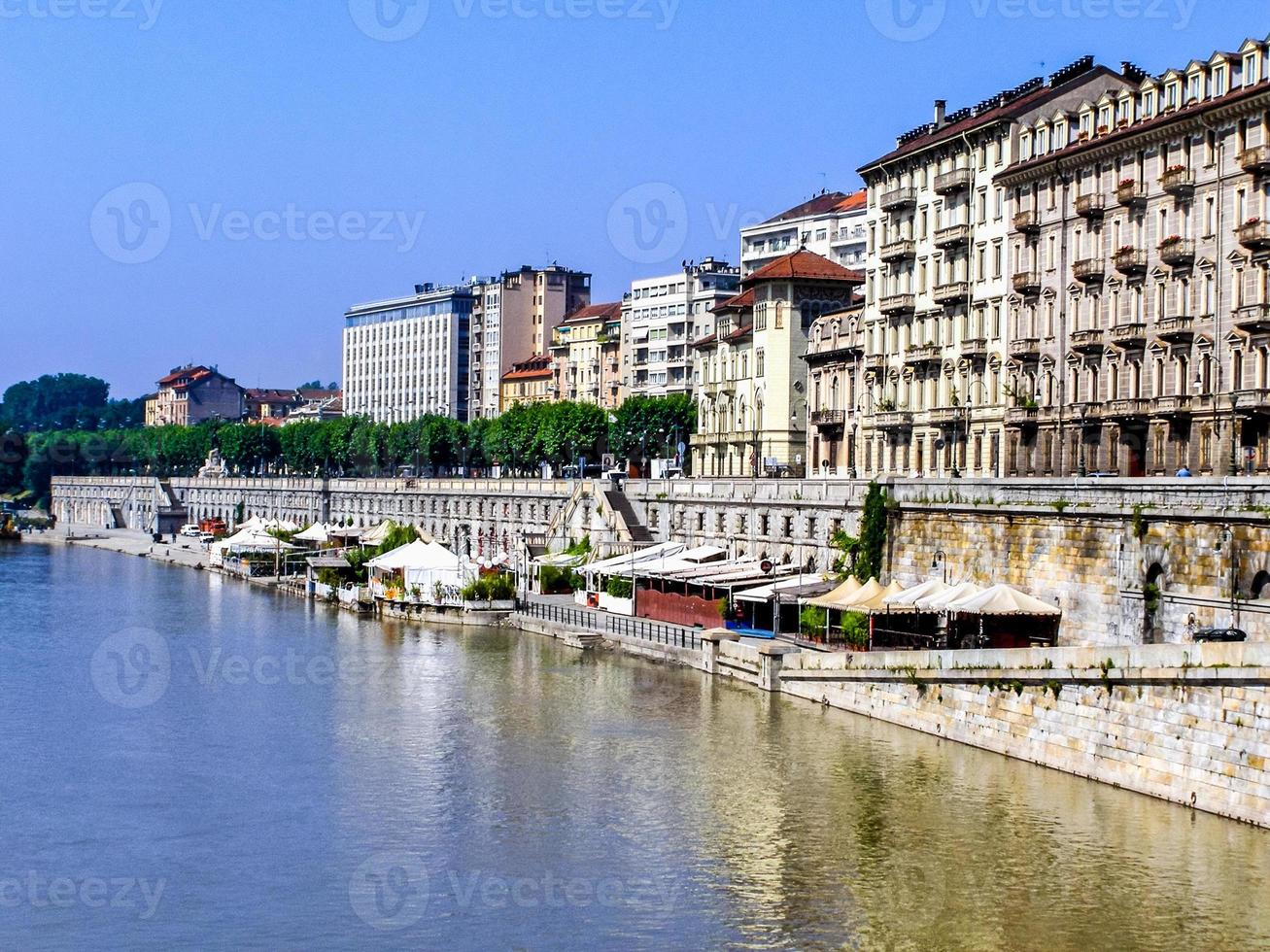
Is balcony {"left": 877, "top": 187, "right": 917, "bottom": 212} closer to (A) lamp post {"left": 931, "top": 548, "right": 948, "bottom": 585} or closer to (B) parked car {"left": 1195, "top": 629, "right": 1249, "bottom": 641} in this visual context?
(A) lamp post {"left": 931, "top": 548, "right": 948, "bottom": 585}

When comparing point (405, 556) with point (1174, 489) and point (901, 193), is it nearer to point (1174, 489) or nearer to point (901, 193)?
point (901, 193)

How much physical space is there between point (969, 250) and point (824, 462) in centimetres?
2126

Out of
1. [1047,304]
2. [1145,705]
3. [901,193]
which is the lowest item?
[1145,705]

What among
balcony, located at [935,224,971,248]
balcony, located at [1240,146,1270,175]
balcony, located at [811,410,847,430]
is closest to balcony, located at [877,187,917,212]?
balcony, located at [935,224,971,248]

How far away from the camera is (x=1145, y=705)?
138ft

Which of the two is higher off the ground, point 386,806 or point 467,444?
point 467,444

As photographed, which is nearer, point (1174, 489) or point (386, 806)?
point (386, 806)

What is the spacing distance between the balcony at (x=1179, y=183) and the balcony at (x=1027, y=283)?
10059 mm

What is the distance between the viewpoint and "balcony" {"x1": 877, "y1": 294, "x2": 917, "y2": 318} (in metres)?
89.3

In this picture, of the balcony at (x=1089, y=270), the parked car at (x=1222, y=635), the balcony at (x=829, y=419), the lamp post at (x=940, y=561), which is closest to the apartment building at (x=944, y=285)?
the balcony at (x=829, y=419)

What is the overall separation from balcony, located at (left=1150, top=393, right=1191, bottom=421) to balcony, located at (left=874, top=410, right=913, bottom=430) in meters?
21.7

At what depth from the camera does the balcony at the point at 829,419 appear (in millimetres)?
99438

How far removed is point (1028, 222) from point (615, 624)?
24548mm

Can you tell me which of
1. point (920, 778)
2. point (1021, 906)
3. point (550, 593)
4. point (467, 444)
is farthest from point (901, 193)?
point (467, 444)
